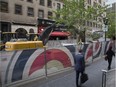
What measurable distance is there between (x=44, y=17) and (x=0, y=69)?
37.7m

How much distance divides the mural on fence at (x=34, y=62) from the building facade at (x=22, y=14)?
23161 mm

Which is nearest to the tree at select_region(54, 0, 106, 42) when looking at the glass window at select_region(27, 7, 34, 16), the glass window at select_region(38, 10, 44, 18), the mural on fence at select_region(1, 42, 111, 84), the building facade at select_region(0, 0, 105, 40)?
the building facade at select_region(0, 0, 105, 40)

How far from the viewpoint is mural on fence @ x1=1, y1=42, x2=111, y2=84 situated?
10.8 meters

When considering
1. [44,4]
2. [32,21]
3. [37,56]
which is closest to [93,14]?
[32,21]

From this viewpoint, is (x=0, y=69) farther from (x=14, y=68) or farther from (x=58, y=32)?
(x=58, y=32)

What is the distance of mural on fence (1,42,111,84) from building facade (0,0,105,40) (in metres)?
23.2

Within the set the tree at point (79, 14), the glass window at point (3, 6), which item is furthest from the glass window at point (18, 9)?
the tree at point (79, 14)

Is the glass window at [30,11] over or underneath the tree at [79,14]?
over

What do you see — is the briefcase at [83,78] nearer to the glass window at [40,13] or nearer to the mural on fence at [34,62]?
the mural on fence at [34,62]

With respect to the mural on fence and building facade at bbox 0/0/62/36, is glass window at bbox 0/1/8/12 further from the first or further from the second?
the mural on fence

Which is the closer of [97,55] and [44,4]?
[97,55]

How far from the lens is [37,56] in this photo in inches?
496

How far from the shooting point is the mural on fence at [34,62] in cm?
1083

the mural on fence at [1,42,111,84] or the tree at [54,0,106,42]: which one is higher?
the tree at [54,0,106,42]
